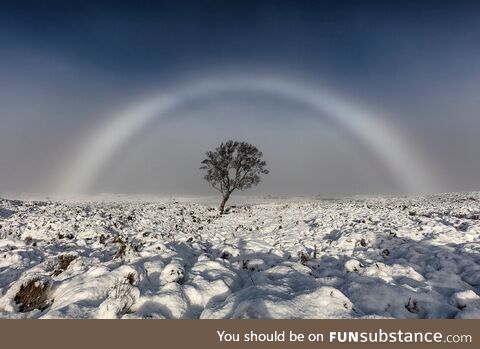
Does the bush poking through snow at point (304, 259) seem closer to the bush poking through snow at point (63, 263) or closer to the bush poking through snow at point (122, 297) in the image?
the bush poking through snow at point (122, 297)

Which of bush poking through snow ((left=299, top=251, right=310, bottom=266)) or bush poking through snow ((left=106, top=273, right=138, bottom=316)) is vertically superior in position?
bush poking through snow ((left=106, top=273, right=138, bottom=316))

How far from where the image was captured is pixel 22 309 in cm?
516

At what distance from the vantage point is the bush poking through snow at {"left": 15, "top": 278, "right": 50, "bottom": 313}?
17.2ft

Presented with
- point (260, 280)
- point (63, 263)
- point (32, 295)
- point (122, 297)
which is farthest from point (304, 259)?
point (32, 295)

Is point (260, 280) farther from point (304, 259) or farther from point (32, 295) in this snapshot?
point (32, 295)

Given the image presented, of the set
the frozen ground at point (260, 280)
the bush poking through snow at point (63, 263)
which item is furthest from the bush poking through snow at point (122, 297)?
the bush poking through snow at point (63, 263)

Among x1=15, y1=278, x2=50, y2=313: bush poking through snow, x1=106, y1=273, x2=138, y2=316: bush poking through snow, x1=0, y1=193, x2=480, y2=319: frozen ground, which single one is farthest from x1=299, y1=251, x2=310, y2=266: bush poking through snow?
x1=15, y1=278, x2=50, y2=313: bush poking through snow

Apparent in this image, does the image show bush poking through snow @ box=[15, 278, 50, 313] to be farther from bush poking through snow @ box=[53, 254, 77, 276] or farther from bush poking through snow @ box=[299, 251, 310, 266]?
bush poking through snow @ box=[299, 251, 310, 266]

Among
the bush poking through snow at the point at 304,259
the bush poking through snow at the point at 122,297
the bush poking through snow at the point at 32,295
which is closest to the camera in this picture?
the bush poking through snow at the point at 122,297

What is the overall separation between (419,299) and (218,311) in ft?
11.3

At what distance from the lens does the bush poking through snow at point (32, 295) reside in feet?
17.2

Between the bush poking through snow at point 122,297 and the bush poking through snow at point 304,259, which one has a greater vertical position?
the bush poking through snow at point 122,297

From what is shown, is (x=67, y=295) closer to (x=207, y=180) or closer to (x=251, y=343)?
(x=251, y=343)

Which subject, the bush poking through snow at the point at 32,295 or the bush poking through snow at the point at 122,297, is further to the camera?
the bush poking through snow at the point at 32,295
